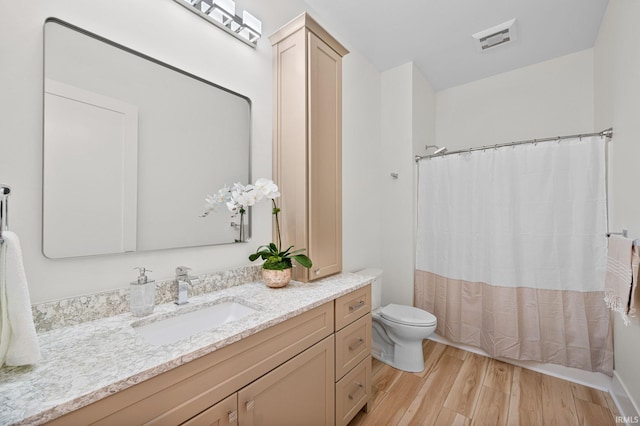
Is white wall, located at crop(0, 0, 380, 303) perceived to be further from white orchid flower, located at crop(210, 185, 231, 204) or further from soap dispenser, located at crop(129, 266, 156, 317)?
white orchid flower, located at crop(210, 185, 231, 204)

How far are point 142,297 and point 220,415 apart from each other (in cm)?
52

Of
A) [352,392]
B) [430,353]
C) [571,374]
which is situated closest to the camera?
[352,392]

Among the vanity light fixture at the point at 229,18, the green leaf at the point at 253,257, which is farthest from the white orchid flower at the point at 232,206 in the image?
the vanity light fixture at the point at 229,18

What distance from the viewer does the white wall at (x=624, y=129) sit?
4.63 feet

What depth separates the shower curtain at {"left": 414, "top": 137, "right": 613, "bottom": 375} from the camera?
190 centimetres

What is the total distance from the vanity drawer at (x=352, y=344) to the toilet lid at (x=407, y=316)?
533 millimetres

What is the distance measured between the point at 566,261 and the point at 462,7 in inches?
77.7

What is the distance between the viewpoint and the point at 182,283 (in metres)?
1.19

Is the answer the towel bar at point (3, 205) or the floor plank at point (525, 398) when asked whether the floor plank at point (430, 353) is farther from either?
the towel bar at point (3, 205)

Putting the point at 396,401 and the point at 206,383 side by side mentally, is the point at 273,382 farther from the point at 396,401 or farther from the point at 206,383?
the point at 396,401

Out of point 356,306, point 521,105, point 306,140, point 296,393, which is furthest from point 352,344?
point 521,105

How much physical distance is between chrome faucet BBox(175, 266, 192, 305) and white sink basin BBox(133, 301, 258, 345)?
6 cm

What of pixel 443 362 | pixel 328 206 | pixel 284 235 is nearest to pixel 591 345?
pixel 443 362

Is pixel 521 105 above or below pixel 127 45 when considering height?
above
